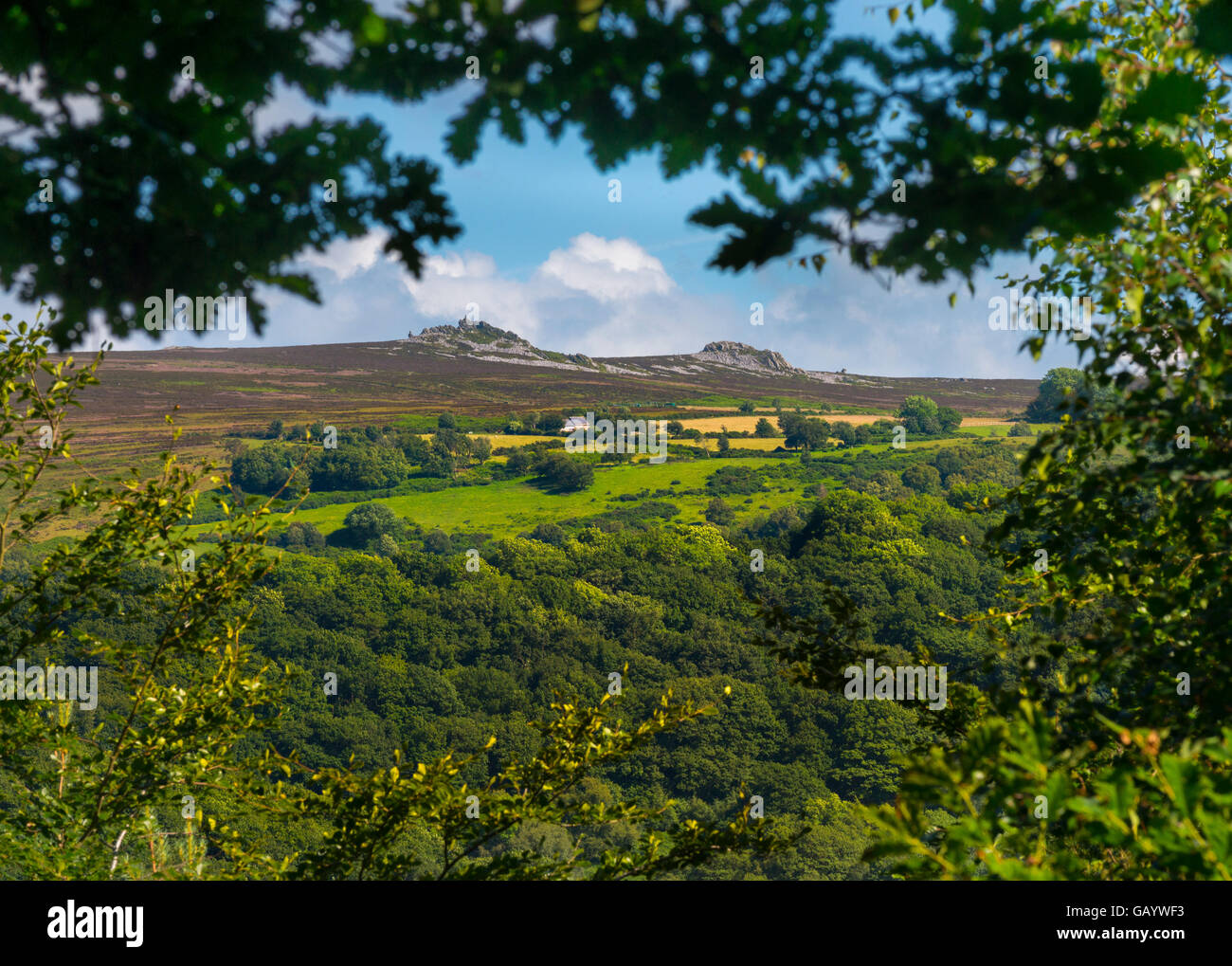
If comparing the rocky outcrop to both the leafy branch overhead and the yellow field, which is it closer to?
the yellow field

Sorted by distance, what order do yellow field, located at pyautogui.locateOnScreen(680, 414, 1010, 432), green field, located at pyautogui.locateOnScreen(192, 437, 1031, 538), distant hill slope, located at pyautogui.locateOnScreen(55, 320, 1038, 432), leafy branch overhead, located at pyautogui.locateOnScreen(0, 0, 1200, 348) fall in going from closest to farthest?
leafy branch overhead, located at pyautogui.locateOnScreen(0, 0, 1200, 348) < green field, located at pyautogui.locateOnScreen(192, 437, 1031, 538) < distant hill slope, located at pyautogui.locateOnScreen(55, 320, 1038, 432) < yellow field, located at pyautogui.locateOnScreen(680, 414, 1010, 432)

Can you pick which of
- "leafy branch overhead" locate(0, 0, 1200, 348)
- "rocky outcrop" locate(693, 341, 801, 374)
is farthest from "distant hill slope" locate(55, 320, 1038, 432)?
"leafy branch overhead" locate(0, 0, 1200, 348)

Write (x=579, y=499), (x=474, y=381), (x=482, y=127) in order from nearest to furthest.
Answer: (x=482, y=127) → (x=579, y=499) → (x=474, y=381)

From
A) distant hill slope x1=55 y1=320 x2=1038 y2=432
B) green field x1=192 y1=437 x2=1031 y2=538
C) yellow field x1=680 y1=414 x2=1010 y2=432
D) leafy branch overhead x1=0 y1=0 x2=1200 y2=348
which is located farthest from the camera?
yellow field x1=680 y1=414 x2=1010 y2=432

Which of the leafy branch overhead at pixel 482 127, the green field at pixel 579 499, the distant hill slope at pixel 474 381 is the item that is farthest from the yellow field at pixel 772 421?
the leafy branch overhead at pixel 482 127

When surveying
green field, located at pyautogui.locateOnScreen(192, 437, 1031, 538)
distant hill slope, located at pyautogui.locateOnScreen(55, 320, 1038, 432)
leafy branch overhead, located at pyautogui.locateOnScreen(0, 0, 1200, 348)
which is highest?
distant hill slope, located at pyautogui.locateOnScreen(55, 320, 1038, 432)

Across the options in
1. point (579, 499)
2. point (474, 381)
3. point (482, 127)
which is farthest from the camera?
point (474, 381)

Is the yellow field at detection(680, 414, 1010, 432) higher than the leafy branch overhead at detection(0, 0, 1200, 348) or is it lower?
higher

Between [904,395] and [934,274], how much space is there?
118 m

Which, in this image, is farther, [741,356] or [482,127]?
[741,356]

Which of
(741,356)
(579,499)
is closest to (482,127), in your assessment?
(579,499)

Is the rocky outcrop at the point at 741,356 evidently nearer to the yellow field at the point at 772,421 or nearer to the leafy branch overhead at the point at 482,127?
the yellow field at the point at 772,421

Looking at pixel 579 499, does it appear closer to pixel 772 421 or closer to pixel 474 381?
pixel 474 381
